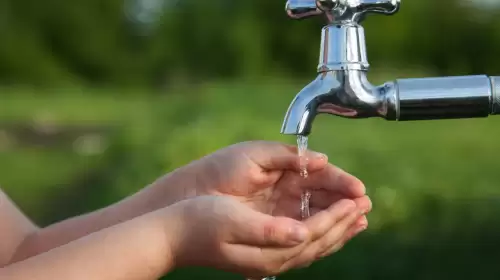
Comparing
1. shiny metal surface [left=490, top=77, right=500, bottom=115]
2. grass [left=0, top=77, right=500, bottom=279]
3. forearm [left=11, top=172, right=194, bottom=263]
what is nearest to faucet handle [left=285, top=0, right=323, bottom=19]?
shiny metal surface [left=490, top=77, right=500, bottom=115]

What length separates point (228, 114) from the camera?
9.87 feet

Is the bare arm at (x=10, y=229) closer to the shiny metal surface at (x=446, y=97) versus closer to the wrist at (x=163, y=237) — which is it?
the wrist at (x=163, y=237)

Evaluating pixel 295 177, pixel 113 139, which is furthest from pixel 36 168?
pixel 295 177

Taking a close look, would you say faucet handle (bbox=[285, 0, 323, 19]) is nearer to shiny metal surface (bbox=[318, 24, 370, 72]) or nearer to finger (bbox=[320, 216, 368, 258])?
shiny metal surface (bbox=[318, 24, 370, 72])

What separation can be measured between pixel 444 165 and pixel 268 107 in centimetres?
108

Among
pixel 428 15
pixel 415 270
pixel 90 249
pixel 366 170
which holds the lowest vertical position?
→ pixel 415 270

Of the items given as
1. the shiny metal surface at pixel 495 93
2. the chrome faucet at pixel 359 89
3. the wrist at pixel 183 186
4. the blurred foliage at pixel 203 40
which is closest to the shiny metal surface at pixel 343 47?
the chrome faucet at pixel 359 89

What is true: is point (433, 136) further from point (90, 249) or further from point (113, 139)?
point (90, 249)

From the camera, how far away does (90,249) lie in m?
0.62

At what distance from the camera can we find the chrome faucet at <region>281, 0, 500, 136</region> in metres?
0.58

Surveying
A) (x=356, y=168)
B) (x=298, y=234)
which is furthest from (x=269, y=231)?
(x=356, y=168)

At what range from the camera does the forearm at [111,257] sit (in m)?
0.60

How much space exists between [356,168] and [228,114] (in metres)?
0.87

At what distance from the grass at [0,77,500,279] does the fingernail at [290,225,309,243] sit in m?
1.17
